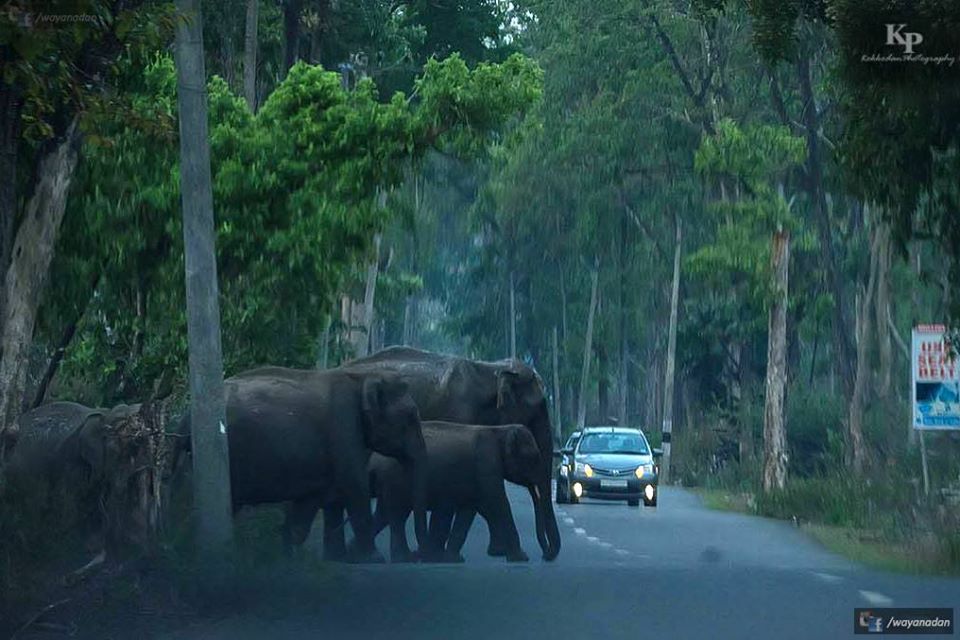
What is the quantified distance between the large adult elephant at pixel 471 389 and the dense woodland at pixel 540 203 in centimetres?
149

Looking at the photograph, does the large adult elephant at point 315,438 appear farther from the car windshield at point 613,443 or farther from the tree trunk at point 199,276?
the car windshield at point 613,443

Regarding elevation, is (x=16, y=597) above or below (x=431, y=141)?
below

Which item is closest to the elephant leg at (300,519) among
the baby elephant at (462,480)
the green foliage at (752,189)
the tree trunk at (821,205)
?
the baby elephant at (462,480)

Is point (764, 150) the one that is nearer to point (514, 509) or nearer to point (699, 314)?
point (514, 509)

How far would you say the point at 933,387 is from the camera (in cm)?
2506

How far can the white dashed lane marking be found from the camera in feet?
45.4

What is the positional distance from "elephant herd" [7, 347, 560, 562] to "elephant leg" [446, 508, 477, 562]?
0.06 ft

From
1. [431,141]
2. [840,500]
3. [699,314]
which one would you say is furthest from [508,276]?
[431,141]

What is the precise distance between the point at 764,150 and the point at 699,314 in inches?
687

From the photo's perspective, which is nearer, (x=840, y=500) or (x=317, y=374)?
(x=317, y=374)

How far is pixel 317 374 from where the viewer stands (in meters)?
22.8

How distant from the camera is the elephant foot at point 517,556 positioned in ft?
72.2

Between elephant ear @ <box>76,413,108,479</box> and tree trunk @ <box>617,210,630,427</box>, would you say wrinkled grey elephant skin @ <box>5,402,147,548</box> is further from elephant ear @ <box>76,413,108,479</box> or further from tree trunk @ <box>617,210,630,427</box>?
tree trunk @ <box>617,210,630,427</box>

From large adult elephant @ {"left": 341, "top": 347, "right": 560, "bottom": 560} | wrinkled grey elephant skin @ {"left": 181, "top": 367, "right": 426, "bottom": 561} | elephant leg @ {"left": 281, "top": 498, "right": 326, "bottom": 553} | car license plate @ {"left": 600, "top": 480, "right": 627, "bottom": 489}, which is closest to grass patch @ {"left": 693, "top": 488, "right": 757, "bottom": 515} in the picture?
car license plate @ {"left": 600, "top": 480, "right": 627, "bottom": 489}
